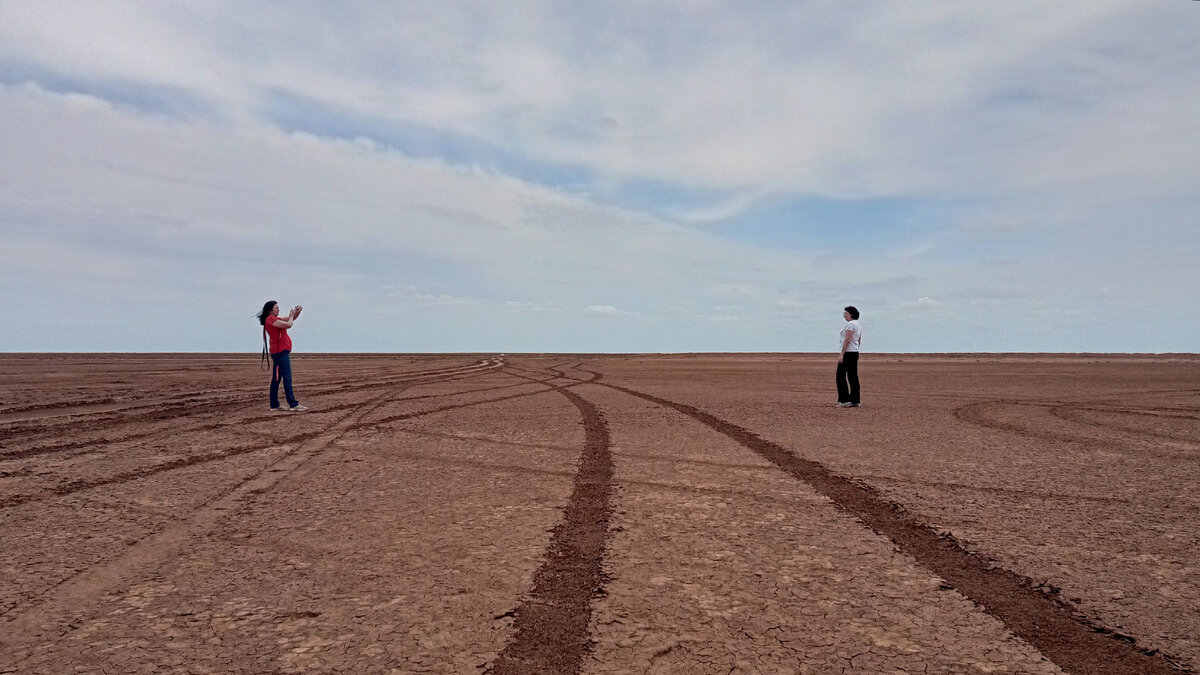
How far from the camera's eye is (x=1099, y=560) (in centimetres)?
351

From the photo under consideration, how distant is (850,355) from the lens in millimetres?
10930

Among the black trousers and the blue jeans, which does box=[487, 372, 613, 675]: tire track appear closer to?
the blue jeans

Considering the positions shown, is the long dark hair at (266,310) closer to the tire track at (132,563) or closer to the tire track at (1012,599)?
the tire track at (132,563)

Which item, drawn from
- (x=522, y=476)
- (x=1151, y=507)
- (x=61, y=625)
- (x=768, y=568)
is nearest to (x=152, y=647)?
→ (x=61, y=625)

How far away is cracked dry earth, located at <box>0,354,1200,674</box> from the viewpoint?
2531 mm

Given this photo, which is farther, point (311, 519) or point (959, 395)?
point (959, 395)

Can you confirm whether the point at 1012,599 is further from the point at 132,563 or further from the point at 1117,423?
the point at 1117,423

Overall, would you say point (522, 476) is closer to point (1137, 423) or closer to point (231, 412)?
point (231, 412)

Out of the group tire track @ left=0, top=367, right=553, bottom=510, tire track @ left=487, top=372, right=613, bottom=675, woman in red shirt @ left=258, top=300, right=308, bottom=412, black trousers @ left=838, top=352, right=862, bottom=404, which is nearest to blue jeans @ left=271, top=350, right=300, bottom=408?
woman in red shirt @ left=258, top=300, right=308, bottom=412

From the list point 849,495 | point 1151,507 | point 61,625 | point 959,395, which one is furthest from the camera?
point 959,395

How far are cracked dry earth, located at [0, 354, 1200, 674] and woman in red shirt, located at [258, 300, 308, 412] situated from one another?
2.33 metres

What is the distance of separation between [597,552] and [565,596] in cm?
62

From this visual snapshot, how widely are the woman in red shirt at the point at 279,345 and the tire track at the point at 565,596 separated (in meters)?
6.96

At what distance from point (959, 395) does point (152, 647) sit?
14.7 metres
